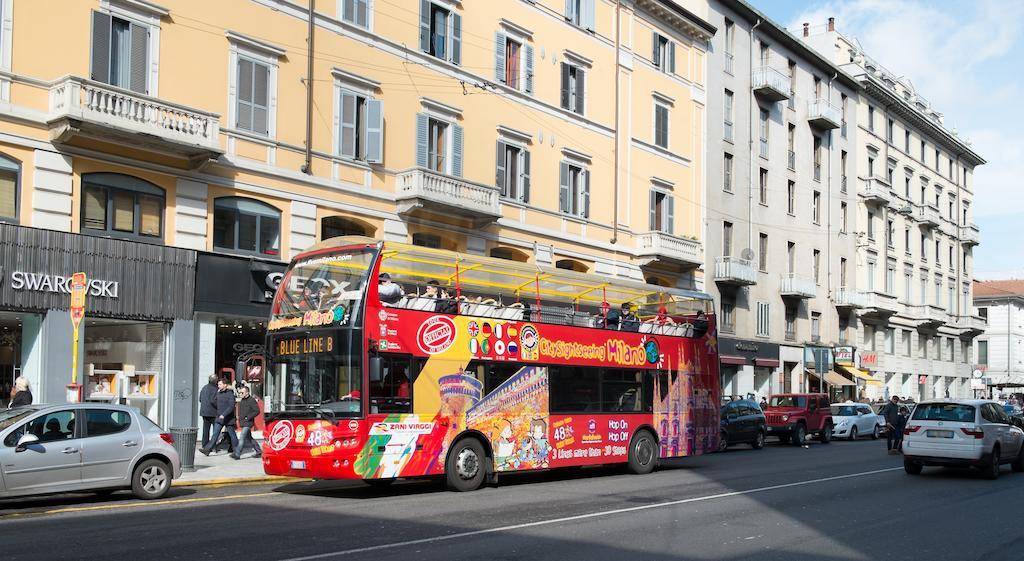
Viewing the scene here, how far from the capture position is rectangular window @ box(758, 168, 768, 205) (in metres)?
46.1

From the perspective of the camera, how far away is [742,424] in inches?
1153

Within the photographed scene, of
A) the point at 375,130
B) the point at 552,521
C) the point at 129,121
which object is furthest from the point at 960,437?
the point at 129,121

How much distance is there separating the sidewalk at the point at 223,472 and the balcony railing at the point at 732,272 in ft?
82.8

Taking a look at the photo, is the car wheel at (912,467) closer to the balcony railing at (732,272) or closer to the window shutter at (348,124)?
the window shutter at (348,124)

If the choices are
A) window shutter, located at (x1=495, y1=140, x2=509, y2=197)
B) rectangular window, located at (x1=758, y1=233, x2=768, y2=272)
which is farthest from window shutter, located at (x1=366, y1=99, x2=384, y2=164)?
rectangular window, located at (x1=758, y1=233, x2=768, y2=272)

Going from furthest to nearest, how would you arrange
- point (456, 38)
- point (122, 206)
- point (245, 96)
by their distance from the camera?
point (456, 38) < point (245, 96) < point (122, 206)

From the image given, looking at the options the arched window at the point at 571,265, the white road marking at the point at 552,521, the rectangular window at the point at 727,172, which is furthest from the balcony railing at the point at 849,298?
the white road marking at the point at 552,521

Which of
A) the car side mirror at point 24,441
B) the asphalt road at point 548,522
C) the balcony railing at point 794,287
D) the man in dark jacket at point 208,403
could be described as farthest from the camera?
the balcony railing at point 794,287

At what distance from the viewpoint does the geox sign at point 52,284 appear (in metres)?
19.1

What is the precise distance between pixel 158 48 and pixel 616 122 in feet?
61.6

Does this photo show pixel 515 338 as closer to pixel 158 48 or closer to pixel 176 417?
pixel 176 417

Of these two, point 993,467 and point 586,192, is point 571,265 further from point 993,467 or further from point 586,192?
point 993,467

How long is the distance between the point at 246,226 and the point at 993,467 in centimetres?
1765

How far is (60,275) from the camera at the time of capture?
1973cm
